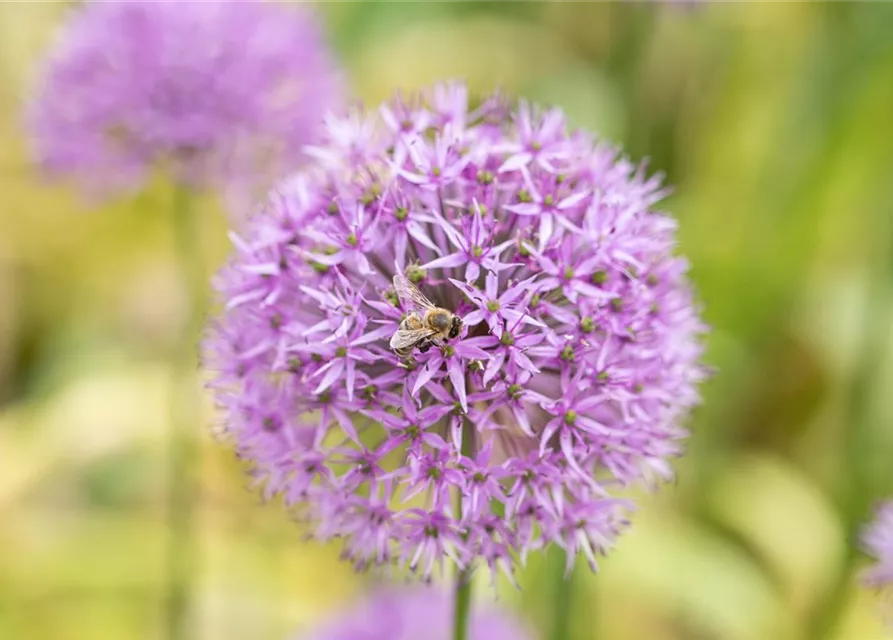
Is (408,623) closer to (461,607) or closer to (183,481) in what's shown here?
(183,481)

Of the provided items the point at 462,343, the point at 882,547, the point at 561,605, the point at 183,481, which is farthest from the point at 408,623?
the point at 462,343

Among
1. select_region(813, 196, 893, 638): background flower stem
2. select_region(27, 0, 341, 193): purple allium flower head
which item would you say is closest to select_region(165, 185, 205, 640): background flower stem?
select_region(27, 0, 341, 193): purple allium flower head

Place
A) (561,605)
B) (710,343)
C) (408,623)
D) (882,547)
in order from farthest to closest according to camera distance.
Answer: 1. (710,343)
2. (408,623)
3. (561,605)
4. (882,547)

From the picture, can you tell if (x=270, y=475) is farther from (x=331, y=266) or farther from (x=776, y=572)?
(x=776, y=572)

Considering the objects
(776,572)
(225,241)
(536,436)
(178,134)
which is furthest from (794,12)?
(536,436)

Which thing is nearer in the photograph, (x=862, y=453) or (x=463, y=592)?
(x=463, y=592)

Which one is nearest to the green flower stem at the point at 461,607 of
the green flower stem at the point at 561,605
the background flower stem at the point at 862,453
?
the green flower stem at the point at 561,605

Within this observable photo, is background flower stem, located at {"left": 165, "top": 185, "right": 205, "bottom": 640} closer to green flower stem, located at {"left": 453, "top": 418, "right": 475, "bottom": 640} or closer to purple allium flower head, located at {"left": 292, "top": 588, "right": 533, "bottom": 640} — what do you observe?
purple allium flower head, located at {"left": 292, "top": 588, "right": 533, "bottom": 640}
